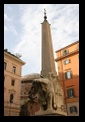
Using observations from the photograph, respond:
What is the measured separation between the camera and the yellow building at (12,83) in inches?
868

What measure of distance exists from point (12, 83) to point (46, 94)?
1772 centimetres

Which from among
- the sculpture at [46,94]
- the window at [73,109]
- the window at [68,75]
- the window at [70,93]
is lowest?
the window at [73,109]

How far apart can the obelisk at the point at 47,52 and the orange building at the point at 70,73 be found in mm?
13127

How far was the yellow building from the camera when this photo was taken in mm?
22047

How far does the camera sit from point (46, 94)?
23.8ft

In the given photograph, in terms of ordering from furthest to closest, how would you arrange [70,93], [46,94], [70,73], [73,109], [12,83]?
[12,83] < [70,73] < [70,93] < [73,109] < [46,94]

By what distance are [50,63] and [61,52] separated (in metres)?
17.4

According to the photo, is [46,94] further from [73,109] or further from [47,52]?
[73,109]

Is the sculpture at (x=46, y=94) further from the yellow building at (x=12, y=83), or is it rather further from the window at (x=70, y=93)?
the yellow building at (x=12, y=83)

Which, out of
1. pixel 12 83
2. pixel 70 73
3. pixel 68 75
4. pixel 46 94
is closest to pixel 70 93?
pixel 68 75

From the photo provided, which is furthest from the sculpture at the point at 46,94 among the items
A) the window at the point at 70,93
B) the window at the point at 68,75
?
the window at the point at 68,75

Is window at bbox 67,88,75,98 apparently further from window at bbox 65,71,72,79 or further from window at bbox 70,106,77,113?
window at bbox 65,71,72,79
